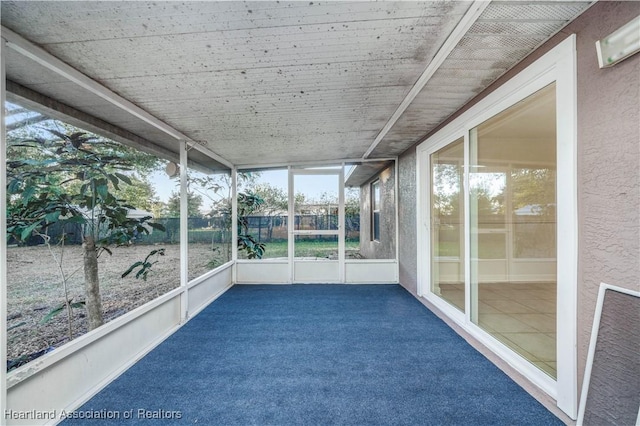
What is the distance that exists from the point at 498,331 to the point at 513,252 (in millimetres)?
2386

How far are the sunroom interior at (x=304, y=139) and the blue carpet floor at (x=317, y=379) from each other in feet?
0.89

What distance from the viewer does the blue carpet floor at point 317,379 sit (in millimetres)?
1643

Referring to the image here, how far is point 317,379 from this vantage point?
1.99 meters

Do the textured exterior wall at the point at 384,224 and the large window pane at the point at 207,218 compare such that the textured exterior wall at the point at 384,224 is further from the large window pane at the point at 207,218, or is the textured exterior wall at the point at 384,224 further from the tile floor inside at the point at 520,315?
the large window pane at the point at 207,218

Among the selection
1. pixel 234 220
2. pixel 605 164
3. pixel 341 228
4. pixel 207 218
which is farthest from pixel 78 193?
pixel 341 228

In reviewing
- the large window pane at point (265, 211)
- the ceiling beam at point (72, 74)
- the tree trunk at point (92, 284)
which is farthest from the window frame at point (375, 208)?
the tree trunk at point (92, 284)

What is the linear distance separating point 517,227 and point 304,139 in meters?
3.75

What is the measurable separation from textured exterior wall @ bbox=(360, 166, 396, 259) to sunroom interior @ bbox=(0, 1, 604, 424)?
4 cm

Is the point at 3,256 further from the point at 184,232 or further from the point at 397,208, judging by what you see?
the point at 397,208

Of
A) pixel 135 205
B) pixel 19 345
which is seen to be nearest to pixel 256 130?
pixel 135 205

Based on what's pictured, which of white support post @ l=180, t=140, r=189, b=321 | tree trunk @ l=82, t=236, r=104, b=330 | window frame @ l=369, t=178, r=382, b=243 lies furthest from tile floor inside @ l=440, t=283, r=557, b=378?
tree trunk @ l=82, t=236, r=104, b=330

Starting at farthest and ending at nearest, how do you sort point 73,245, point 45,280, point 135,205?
point 135,205
point 73,245
point 45,280

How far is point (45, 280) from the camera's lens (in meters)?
1.77

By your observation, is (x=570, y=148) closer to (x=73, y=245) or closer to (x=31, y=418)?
(x=73, y=245)
